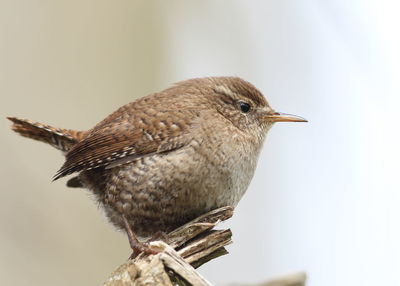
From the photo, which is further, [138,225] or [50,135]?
[50,135]

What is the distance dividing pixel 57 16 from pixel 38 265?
7.49ft

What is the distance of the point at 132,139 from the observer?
164 inches

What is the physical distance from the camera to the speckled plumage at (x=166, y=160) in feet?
13.0

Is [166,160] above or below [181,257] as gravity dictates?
above

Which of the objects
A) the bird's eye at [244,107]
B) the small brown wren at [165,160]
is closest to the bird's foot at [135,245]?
the small brown wren at [165,160]

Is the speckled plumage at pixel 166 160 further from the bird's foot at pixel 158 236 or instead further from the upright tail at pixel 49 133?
the upright tail at pixel 49 133

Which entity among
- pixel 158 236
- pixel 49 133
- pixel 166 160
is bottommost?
pixel 158 236

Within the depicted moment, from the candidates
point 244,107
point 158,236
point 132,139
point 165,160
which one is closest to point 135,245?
point 158,236

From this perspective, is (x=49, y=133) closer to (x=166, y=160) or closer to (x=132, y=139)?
(x=132, y=139)

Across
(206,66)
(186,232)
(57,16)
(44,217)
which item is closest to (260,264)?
(206,66)

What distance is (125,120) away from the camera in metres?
4.30

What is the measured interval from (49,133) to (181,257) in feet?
6.21

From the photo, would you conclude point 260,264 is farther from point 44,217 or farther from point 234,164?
point 234,164

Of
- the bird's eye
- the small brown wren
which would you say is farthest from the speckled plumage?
the bird's eye
